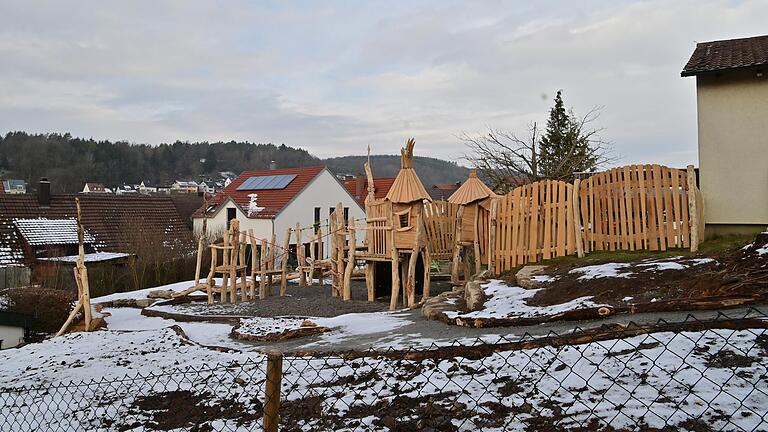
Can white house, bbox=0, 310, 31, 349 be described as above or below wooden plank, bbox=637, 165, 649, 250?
below

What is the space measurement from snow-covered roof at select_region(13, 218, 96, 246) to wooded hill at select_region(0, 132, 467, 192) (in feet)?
121

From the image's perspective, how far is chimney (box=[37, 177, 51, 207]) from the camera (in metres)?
32.2

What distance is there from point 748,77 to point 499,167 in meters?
17.8

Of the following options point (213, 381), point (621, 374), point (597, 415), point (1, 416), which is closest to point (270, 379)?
point (597, 415)

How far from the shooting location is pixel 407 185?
614 inches

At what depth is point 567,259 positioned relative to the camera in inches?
527

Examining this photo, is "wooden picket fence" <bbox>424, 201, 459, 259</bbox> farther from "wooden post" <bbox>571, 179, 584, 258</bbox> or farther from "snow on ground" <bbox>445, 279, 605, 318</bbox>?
"snow on ground" <bbox>445, 279, 605, 318</bbox>

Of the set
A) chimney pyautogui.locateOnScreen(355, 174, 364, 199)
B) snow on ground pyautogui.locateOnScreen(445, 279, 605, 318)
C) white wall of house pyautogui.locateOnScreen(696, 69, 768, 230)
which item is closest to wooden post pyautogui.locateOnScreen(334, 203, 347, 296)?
snow on ground pyautogui.locateOnScreen(445, 279, 605, 318)

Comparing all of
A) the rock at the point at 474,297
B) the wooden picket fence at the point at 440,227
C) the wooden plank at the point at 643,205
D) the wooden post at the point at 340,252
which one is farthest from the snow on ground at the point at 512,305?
the wooden post at the point at 340,252

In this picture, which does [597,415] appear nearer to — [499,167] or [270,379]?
[270,379]

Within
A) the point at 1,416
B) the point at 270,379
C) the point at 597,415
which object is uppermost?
the point at 270,379

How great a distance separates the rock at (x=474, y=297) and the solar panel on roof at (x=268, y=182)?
28.7 metres

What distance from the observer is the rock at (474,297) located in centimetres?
1100

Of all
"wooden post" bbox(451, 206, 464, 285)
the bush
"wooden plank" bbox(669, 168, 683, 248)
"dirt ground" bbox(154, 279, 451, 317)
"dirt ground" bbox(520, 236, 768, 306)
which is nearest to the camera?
"dirt ground" bbox(520, 236, 768, 306)
